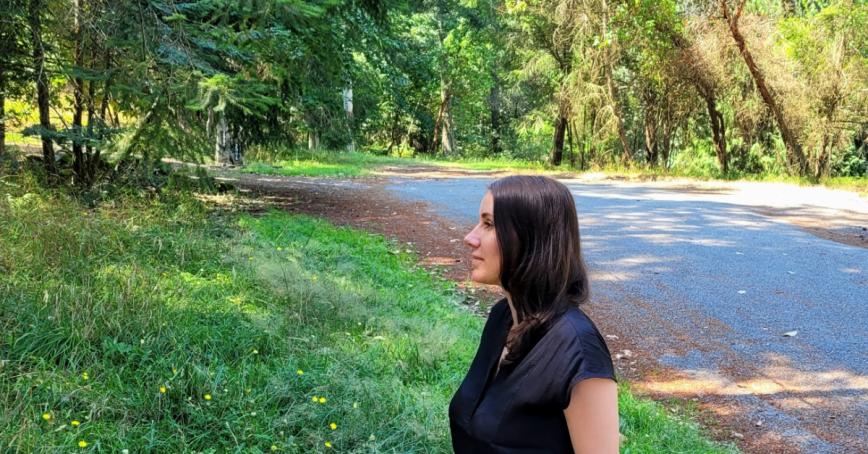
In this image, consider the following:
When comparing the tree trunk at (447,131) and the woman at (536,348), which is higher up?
the tree trunk at (447,131)

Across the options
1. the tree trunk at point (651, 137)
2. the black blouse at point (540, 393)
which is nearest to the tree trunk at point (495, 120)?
the tree trunk at point (651, 137)

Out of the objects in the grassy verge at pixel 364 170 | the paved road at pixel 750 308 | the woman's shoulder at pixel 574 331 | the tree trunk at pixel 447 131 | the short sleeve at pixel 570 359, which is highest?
the tree trunk at pixel 447 131

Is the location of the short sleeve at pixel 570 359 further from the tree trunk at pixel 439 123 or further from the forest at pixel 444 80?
the tree trunk at pixel 439 123

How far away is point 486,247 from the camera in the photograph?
158 centimetres

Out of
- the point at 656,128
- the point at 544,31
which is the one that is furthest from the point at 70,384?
the point at 544,31

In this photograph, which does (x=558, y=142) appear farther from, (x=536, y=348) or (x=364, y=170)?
(x=536, y=348)

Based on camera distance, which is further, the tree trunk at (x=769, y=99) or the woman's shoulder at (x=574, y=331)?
the tree trunk at (x=769, y=99)

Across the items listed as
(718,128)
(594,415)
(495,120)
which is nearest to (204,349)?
(594,415)

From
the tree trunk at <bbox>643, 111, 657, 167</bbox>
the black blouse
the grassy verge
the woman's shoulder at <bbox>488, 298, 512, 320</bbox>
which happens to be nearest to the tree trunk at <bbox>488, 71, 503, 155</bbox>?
the grassy verge

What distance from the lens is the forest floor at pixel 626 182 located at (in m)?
4.21

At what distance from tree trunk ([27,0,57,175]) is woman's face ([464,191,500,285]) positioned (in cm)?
609

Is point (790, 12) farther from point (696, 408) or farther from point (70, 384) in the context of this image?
point (70, 384)

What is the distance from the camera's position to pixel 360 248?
833 centimetres

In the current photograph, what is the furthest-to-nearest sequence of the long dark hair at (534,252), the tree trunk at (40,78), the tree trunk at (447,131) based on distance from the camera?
the tree trunk at (447,131), the tree trunk at (40,78), the long dark hair at (534,252)
